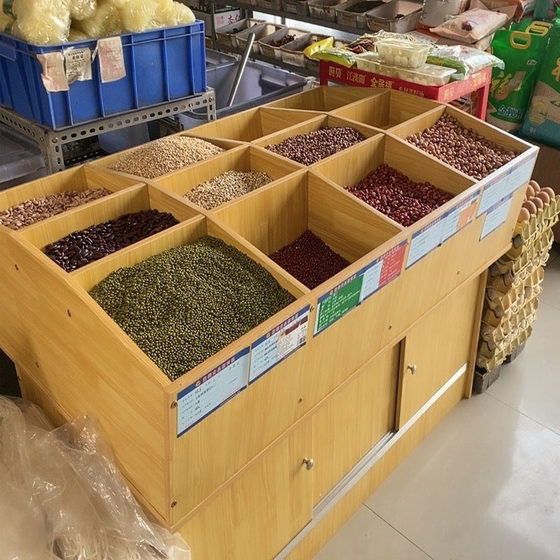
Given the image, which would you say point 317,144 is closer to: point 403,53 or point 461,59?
point 403,53

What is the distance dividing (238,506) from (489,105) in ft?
9.76

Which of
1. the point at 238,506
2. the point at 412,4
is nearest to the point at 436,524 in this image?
the point at 238,506

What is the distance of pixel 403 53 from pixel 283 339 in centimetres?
157

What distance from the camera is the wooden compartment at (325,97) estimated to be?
2.56 m

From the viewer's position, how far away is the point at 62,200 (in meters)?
1.78

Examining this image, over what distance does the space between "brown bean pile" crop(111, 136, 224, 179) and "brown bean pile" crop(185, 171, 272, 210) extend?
0.35 ft

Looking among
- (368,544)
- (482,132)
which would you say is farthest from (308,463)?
(482,132)

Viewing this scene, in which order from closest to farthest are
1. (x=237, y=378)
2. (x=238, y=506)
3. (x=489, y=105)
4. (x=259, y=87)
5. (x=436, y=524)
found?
(x=237, y=378) → (x=238, y=506) → (x=436, y=524) → (x=259, y=87) → (x=489, y=105)

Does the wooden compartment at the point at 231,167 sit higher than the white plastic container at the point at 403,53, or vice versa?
the white plastic container at the point at 403,53

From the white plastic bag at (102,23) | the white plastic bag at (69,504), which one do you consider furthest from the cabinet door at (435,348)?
the white plastic bag at (102,23)

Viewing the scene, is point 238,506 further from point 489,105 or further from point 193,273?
point 489,105

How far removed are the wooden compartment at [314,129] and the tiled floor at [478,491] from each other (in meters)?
1.24

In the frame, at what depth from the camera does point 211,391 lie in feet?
4.18

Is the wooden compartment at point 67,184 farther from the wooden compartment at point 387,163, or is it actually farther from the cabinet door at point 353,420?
the cabinet door at point 353,420
